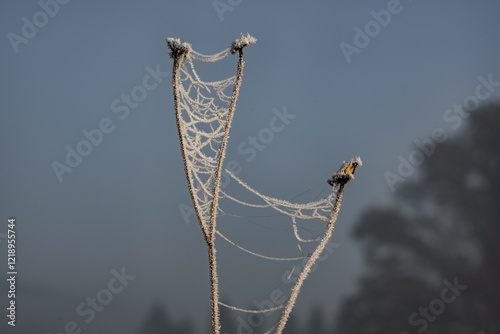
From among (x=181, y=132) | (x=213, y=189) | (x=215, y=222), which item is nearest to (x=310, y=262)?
(x=215, y=222)

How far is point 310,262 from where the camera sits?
8891mm

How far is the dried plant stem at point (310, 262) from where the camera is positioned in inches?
331

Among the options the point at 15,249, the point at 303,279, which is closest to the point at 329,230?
the point at 303,279

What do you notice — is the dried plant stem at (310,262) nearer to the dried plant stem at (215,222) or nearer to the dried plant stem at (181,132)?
the dried plant stem at (215,222)

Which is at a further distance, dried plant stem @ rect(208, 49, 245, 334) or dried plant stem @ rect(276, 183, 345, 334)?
dried plant stem @ rect(276, 183, 345, 334)

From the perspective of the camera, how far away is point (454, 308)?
17.2 m

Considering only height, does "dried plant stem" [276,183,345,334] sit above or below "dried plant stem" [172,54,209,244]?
below

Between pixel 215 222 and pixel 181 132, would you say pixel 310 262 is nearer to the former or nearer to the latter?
pixel 215 222

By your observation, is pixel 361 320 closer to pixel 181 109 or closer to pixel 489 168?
pixel 489 168

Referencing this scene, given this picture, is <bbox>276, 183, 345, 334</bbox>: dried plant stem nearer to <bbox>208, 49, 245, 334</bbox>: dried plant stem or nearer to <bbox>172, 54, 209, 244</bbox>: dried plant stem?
<bbox>208, 49, 245, 334</bbox>: dried plant stem

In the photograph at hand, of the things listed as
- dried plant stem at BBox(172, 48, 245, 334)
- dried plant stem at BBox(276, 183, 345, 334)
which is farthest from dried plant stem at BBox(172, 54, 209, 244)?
dried plant stem at BBox(276, 183, 345, 334)

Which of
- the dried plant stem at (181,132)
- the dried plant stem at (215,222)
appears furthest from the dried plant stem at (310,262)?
the dried plant stem at (181,132)

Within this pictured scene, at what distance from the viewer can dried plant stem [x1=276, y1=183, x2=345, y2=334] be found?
27.6 ft

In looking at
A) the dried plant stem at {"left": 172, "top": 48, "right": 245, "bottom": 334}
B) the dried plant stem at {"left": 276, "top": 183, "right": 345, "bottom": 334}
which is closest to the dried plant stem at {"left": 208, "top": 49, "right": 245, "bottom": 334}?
the dried plant stem at {"left": 172, "top": 48, "right": 245, "bottom": 334}
